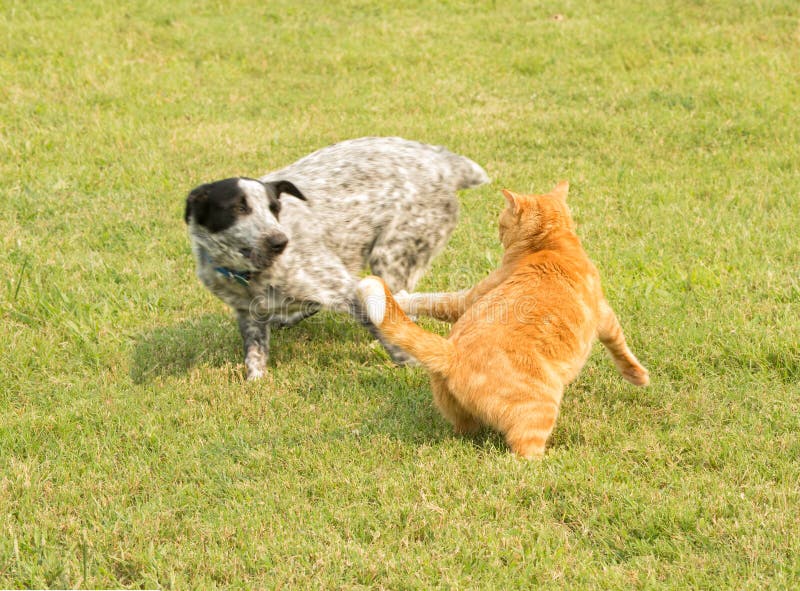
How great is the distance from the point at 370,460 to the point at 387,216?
2364mm

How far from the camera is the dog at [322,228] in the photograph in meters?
5.40

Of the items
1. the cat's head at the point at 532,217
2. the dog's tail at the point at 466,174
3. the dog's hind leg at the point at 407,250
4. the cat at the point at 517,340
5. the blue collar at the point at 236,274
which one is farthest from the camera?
the dog's tail at the point at 466,174

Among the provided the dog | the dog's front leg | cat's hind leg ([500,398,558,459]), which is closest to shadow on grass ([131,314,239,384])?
the dog's front leg

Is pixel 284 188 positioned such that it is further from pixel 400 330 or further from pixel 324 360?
pixel 400 330

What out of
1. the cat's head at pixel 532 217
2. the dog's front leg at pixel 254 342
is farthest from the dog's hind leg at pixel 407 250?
the cat's head at pixel 532 217

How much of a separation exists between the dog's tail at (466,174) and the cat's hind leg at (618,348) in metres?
2.25

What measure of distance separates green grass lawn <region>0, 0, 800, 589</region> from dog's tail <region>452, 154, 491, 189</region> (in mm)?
671

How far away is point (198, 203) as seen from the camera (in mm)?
5402

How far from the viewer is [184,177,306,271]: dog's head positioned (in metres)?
5.35

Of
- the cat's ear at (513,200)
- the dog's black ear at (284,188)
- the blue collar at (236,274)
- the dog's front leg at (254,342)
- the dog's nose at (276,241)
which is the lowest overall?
the dog's front leg at (254,342)

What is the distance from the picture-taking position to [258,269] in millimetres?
5488

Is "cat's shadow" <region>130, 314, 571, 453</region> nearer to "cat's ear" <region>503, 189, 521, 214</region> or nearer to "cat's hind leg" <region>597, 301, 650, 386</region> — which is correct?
"cat's hind leg" <region>597, 301, 650, 386</region>

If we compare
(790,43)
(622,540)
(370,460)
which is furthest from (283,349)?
(790,43)

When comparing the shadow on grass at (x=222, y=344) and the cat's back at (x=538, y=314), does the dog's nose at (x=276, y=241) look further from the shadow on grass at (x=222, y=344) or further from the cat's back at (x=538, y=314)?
the cat's back at (x=538, y=314)
